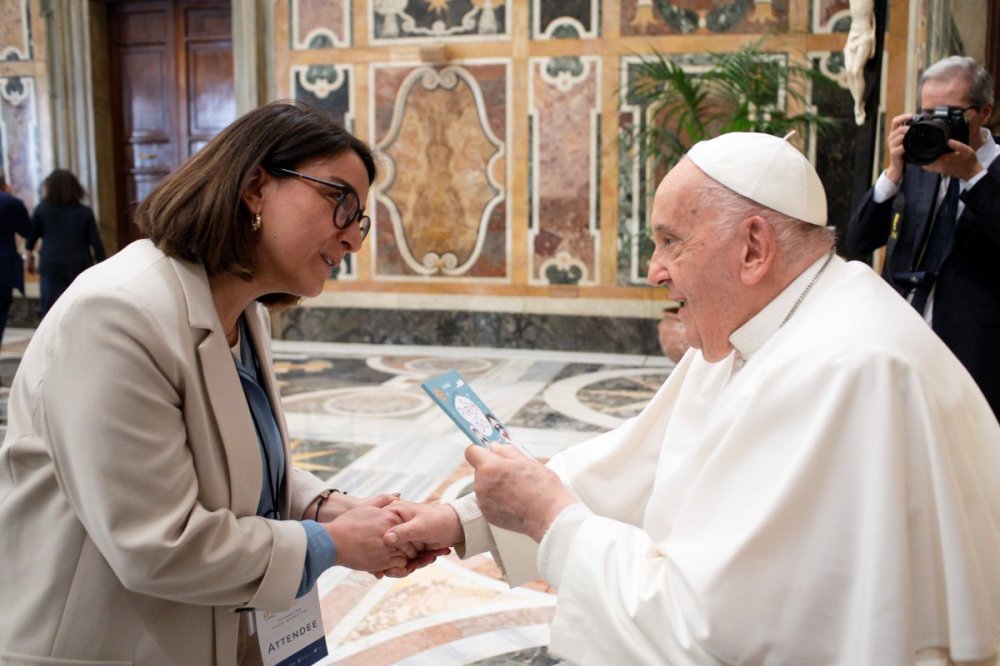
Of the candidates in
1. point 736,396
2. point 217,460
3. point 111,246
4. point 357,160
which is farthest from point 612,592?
point 111,246

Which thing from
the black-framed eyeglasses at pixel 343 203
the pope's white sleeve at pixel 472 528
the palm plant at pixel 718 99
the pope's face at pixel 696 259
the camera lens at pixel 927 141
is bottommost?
the pope's white sleeve at pixel 472 528

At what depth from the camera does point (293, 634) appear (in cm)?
196

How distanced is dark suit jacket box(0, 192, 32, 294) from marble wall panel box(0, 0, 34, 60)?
3.78 meters

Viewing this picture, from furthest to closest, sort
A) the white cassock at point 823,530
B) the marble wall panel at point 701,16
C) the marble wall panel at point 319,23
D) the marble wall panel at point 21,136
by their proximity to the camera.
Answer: the marble wall panel at point 21,136, the marble wall panel at point 319,23, the marble wall panel at point 701,16, the white cassock at point 823,530

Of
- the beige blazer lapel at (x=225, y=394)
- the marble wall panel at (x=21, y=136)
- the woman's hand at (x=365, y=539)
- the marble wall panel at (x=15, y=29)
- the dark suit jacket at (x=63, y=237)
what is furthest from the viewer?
the marble wall panel at (x=21, y=136)

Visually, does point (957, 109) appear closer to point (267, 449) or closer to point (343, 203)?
point (343, 203)

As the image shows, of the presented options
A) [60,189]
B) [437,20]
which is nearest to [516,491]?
[60,189]

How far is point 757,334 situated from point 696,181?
12.3 inches

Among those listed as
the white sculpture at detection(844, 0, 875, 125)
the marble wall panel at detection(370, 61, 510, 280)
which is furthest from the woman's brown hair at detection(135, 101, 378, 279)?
the marble wall panel at detection(370, 61, 510, 280)

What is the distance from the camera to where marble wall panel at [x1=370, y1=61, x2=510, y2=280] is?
892 cm

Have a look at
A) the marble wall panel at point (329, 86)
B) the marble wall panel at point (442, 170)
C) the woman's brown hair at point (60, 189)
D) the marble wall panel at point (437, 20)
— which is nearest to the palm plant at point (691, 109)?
the marble wall panel at point (442, 170)

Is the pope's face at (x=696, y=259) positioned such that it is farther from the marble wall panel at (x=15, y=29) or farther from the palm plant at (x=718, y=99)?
the marble wall panel at (x=15, y=29)

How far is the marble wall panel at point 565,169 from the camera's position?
8703 mm

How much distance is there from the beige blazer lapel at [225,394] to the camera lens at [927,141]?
96.3 inches
